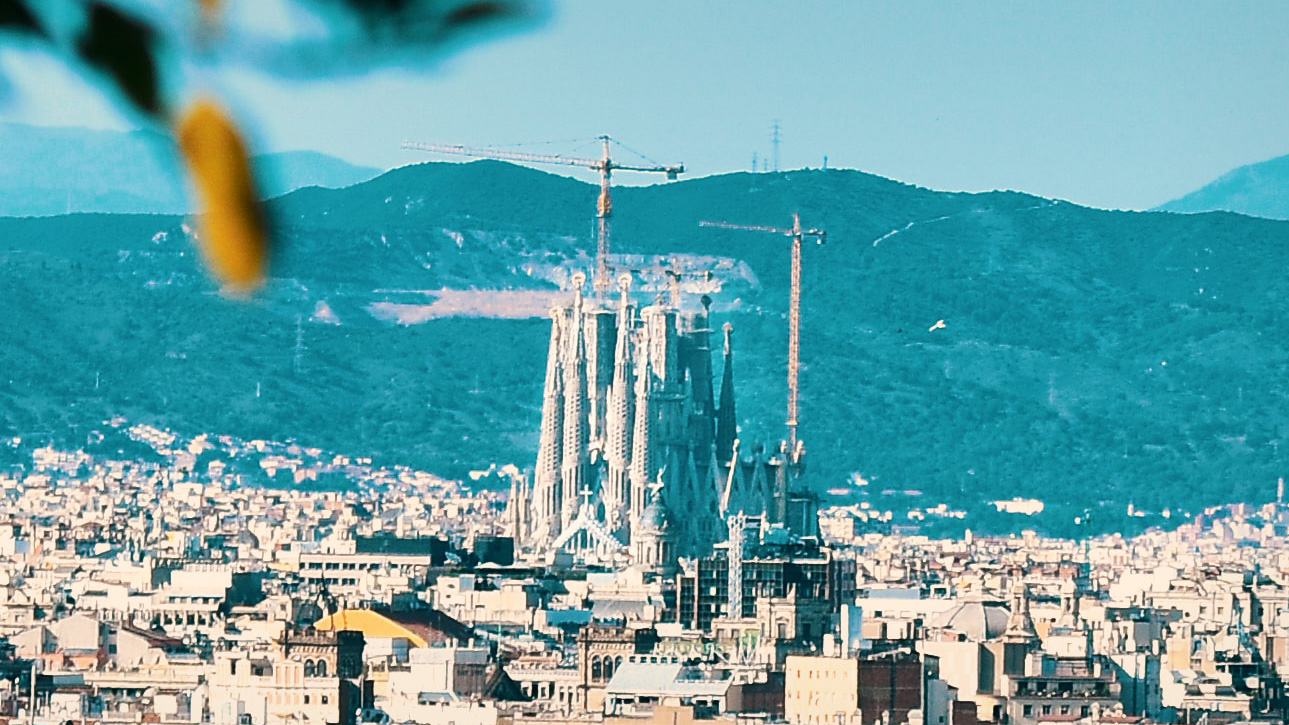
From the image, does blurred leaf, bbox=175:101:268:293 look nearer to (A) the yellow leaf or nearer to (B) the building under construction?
(A) the yellow leaf

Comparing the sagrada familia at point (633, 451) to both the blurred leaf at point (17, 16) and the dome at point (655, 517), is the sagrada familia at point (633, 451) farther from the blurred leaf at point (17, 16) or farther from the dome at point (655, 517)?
the blurred leaf at point (17, 16)

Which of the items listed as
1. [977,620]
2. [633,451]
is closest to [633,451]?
[633,451]

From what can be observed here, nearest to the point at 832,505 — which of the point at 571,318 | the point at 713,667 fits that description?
the point at 571,318

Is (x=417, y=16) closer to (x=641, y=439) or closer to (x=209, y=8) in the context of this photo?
(x=209, y=8)

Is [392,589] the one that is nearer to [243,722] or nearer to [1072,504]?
[243,722]

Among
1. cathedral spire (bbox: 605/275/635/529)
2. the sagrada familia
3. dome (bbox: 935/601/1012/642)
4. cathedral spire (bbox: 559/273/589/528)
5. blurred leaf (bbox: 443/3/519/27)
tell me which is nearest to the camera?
blurred leaf (bbox: 443/3/519/27)

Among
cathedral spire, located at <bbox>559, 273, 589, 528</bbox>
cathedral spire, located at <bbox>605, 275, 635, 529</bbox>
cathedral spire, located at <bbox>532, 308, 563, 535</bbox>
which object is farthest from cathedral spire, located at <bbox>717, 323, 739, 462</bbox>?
cathedral spire, located at <bbox>532, 308, 563, 535</bbox>
